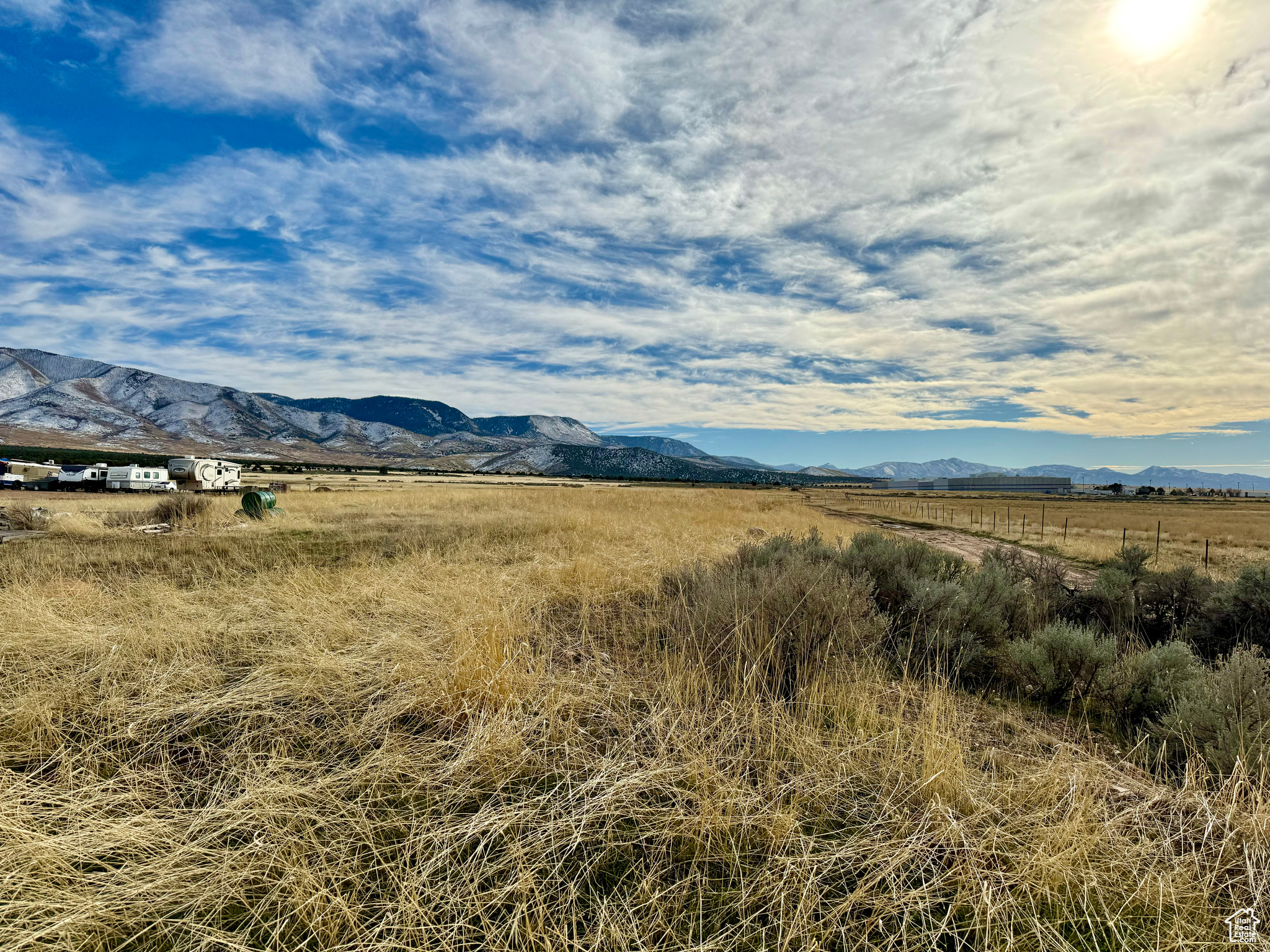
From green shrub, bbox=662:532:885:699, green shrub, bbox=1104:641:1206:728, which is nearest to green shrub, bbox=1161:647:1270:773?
green shrub, bbox=1104:641:1206:728

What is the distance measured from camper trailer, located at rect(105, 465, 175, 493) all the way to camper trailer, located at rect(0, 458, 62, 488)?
5234mm

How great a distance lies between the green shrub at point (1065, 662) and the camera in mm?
4961

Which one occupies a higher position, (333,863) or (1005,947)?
(1005,947)

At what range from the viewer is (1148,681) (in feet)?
15.4

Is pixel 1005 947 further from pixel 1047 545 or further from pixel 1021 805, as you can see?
pixel 1047 545

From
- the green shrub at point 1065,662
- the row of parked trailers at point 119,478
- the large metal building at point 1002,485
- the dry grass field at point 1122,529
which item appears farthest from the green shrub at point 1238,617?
the large metal building at point 1002,485

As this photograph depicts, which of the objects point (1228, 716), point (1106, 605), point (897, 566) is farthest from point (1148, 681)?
point (1106, 605)

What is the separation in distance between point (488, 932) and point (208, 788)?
2.07 meters

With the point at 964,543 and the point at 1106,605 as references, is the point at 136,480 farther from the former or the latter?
the point at 1106,605

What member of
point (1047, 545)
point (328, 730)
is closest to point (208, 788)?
point (328, 730)

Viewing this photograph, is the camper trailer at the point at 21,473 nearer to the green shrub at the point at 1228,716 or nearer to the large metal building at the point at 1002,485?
the green shrub at the point at 1228,716

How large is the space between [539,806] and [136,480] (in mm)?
49456

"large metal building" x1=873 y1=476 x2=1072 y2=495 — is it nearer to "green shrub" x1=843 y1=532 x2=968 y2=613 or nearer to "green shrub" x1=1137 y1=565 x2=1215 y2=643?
"green shrub" x1=1137 y1=565 x2=1215 y2=643

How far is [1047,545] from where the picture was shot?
73.2 feet
